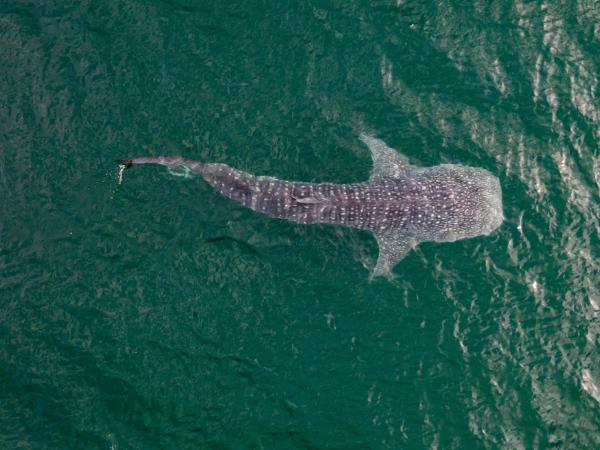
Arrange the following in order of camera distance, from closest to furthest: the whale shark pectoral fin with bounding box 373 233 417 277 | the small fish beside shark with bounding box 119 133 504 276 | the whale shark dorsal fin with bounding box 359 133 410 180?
the small fish beside shark with bounding box 119 133 504 276 < the whale shark pectoral fin with bounding box 373 233 417 277 < the whale shark dorsal fin with bounding box 359 133 410 180

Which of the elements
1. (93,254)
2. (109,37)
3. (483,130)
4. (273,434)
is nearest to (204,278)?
(93,254)

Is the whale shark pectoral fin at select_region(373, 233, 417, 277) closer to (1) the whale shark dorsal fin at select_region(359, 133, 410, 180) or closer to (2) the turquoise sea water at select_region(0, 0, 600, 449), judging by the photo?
(2) the turquoise sea water at select_region(0, 0, 600, 449)

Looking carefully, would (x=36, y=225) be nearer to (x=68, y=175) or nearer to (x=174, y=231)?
(x=68, y=175)

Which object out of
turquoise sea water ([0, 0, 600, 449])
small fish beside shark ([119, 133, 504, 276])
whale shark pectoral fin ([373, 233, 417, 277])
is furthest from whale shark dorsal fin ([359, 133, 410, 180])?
whale shark pectoral fin ([373, 233, 417, 277])

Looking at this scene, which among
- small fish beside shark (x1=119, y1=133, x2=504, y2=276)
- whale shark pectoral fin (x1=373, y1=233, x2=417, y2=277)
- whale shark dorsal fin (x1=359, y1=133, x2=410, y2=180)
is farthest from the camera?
whale shark dorsal fin (x1=359, y1=133, x2=410, y2=180)

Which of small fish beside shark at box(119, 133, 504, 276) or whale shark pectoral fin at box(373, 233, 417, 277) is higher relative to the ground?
small fish beside shark at box(119, 133, 504, 276)

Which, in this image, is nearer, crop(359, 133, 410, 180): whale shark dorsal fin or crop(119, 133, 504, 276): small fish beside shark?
crop(119, 133, 504, 276): small fish beside shark

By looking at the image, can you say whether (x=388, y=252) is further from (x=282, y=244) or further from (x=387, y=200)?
(x=282, y=244)

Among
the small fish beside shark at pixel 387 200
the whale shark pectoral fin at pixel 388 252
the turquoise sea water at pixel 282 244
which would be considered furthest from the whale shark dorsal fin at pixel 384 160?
the whale shark pectoral fin at pixel 388 252

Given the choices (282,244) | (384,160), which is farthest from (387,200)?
(282,244)
